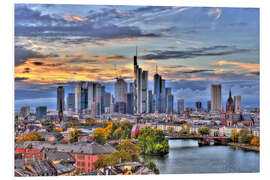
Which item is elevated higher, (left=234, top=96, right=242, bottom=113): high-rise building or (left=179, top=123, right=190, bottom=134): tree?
(left=234, top=96, right=242, bottom=113): high-rise building

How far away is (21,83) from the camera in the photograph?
21.6ft

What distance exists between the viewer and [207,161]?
7.01 m

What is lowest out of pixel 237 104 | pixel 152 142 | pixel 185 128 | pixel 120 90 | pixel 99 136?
pixel 152 142

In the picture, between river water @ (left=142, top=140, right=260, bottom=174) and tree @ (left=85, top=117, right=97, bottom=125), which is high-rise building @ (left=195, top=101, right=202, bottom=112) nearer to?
river water @ (left=142, top=140, right=260, bottom=174)

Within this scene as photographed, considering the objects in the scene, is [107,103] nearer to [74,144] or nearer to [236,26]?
[74,144]

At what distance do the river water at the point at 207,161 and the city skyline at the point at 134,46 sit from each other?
0.88m

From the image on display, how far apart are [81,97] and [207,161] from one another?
2479 mm

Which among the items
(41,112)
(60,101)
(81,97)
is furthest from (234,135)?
(41,112)

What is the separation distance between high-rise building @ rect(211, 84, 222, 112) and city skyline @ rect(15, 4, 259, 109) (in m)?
0.08

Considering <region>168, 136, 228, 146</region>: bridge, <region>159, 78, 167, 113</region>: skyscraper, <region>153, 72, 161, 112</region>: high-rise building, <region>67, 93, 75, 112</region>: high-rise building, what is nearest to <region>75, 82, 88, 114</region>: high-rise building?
<region>67, 93, 75, 112</region>: high-rise building

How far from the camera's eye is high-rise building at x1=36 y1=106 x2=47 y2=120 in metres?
6.84

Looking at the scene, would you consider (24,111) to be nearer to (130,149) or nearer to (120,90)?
(120,90)
